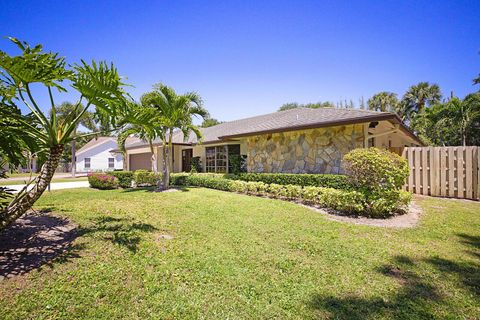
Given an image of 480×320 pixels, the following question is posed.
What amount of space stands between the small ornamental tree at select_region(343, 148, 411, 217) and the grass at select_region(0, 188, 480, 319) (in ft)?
3.93

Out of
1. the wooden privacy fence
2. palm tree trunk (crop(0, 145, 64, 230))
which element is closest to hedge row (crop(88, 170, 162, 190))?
palm tree trunk (crop(0, 145, 64, 230))

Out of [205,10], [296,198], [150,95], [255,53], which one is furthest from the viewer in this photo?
[255,53]

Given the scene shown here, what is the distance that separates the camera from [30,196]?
3930 millimetres

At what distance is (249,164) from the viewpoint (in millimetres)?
15195

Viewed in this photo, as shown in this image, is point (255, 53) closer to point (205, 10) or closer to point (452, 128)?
point (205, 10)

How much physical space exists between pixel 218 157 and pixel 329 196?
11.9m

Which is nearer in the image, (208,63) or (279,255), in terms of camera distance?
(279,255)

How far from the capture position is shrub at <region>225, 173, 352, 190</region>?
955cm

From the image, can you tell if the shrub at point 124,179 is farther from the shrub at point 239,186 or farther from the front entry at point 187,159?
the shrub at point 239,186

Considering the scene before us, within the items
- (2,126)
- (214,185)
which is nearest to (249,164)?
(214,185)

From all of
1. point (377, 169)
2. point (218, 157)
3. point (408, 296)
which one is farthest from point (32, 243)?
point (218, 157)

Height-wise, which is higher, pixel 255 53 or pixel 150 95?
pixel 255 53

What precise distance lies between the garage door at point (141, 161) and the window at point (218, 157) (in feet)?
31.0

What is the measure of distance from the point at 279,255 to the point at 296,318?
1.70m
